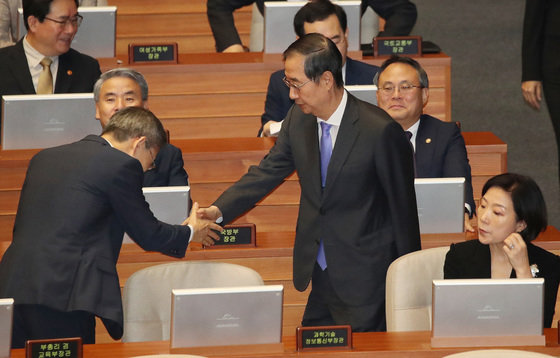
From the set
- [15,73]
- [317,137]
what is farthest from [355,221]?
[15,73]

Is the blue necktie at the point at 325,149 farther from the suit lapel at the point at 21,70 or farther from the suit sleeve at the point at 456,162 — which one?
the suit lapel at the point at 21,70

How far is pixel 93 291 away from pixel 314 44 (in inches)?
39.5

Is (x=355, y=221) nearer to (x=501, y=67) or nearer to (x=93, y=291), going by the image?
(x=93, y=291)

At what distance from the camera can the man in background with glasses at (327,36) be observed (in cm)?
430

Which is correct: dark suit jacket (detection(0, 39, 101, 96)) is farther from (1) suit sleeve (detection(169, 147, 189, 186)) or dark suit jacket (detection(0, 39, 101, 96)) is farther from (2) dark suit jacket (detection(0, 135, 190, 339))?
(2) dark suit jacket (detection(0, 135, 190, 339))

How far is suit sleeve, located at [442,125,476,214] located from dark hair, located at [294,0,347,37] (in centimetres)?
83

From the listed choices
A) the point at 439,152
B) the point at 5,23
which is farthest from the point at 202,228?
the point at 5,23

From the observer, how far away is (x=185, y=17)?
627cm

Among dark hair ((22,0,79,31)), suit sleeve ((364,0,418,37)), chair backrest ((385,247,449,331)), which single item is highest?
suit sleeve ((364,0,418,37))

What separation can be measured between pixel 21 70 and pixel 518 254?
248cm

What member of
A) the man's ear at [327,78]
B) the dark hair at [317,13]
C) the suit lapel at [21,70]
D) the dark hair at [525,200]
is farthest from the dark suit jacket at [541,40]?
the suit lapel at [21,70]

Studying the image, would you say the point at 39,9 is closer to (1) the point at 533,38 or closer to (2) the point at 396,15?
(2) the point at 396,15

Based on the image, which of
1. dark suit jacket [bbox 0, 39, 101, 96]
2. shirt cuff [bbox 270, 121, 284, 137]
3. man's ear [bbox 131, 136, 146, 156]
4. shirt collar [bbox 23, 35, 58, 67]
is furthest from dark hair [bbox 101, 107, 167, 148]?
shirt collar [bbox 23, 35, 58, 67]

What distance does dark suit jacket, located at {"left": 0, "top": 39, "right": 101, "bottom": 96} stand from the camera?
4.45m
